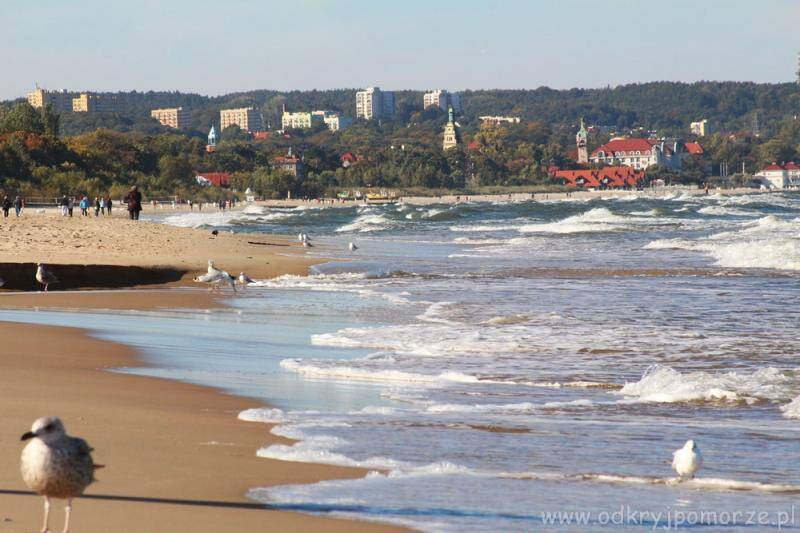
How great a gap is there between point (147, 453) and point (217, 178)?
411 feet

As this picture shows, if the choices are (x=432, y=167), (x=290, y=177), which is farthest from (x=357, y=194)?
(x=432, y=167)

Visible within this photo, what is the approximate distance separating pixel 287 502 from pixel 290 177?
13479 centimetres

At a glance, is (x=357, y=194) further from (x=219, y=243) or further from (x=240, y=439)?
(x=240, y=439)

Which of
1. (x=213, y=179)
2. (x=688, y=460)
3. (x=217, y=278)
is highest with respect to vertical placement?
(x=688, y=460)

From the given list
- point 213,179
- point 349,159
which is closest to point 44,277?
point 213,179

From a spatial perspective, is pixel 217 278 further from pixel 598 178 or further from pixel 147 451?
pixel 598 178

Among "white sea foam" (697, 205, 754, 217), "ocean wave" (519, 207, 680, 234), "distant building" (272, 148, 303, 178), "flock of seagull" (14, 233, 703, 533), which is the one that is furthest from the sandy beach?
"distant building" (272, 148, 303, 178)

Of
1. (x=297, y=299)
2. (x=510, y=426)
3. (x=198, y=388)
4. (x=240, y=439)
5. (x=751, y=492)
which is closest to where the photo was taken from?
(x=751, y=492)

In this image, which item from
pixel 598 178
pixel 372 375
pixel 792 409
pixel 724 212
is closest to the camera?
pixel 792 409

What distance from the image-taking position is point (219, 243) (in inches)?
1227

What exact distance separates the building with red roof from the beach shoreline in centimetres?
18020

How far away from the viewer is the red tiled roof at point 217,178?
12788cm

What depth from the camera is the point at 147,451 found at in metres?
6.71

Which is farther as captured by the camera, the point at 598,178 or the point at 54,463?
the point at 598,178
